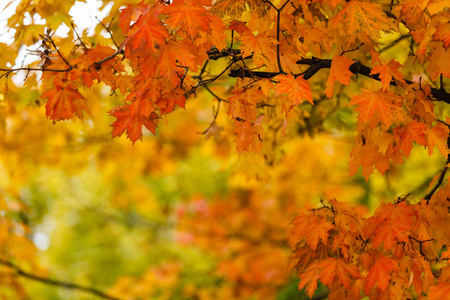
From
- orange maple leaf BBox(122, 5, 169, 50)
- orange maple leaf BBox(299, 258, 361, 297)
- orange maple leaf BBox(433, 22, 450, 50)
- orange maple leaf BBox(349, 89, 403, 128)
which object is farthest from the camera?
orange maple leaf BBox(299, 258, 361, 297)

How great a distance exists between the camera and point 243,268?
25.8ft

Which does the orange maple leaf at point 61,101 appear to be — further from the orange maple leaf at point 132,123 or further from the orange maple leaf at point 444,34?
the orange maple leaf at point 444,34

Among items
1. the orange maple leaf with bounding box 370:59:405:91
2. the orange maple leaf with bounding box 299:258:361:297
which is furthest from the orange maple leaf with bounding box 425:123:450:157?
the orange maple leaf with bounding box 299:258:361:297

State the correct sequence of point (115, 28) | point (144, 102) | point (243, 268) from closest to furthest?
point (144, 102) < point (115, 28) < point (243, 268)

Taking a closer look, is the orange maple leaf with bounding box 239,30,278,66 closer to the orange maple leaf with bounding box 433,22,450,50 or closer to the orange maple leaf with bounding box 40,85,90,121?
the orange maple leaf with bounding box 433,22,450,50

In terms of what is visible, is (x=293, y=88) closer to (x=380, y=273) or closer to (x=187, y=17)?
(x=187, y=17)

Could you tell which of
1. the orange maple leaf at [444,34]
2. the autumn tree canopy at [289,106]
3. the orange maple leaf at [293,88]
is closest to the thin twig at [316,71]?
the autumn tree canopy at [289,106]

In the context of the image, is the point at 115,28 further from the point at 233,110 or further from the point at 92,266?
the point at 92,266

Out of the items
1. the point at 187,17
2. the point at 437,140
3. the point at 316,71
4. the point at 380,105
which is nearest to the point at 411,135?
the point at 437,140

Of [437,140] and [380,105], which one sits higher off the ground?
[380,105]

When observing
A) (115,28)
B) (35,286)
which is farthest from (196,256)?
(115,28)

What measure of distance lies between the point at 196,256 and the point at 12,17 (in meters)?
6.64

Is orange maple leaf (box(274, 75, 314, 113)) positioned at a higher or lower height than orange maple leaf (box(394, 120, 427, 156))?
higher

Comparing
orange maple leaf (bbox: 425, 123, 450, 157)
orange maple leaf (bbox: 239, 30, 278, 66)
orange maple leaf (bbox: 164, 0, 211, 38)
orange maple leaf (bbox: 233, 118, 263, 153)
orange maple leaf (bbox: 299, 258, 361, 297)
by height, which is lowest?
orange maple leaf (bbox: 299, 258, 361, 297)
